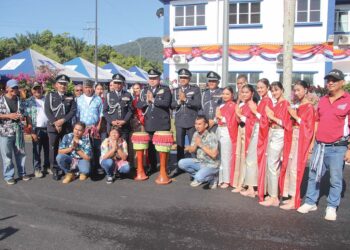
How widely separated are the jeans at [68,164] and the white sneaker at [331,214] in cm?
413

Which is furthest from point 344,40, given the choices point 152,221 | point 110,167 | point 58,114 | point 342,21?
point 152,221

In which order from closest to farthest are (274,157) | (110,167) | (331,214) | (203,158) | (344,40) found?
(331,214)
(274,157)
(203,158)
(110,167)
(344,40)

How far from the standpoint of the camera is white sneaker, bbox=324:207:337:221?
4977mm

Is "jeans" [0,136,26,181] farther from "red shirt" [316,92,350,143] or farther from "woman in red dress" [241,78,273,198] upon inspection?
"red shirt" [316,92,350,143]

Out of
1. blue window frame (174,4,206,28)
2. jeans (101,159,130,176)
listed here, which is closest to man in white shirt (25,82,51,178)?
jeans (101,159,130,176)

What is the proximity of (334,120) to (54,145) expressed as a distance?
486 centimetres

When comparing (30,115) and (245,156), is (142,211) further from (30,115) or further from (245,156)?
(30,115)

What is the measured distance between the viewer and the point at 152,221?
4.90 m

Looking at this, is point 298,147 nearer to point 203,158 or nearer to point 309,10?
point 203,158

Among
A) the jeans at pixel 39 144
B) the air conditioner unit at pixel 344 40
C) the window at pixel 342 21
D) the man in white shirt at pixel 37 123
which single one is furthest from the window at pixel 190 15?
the jeans at pixel 39 144

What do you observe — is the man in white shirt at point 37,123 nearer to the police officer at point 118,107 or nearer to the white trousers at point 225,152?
the police officer at point 118,107

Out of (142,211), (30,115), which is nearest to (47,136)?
(30,115)

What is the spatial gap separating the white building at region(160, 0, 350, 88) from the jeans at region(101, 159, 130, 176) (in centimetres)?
1332

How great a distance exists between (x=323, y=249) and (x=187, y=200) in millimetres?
2254
